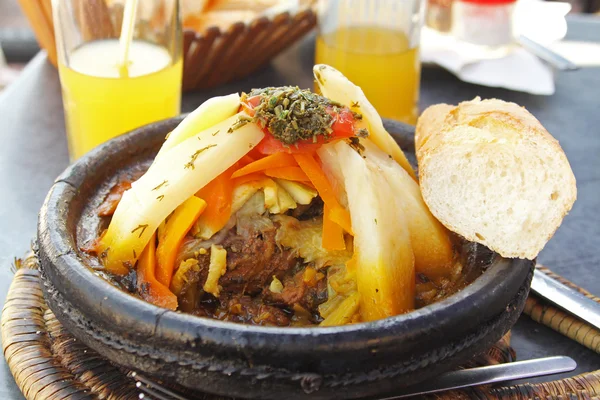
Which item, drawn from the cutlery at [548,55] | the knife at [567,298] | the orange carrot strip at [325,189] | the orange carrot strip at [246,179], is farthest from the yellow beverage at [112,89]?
the cutlery at [548,55]

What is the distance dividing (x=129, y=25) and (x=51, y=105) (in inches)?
53.8

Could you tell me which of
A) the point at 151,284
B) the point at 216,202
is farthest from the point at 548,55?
the point at 151,284

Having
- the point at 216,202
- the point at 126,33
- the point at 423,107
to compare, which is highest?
the point at 126,33

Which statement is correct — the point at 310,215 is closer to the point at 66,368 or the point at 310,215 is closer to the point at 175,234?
the point at 175,234

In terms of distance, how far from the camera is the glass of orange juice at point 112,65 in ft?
9.71

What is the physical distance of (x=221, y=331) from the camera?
154 centimetres

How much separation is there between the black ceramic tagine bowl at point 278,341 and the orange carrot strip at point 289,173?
518mm

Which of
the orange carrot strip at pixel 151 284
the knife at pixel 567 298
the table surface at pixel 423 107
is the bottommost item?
the table surface at pixel 423 107

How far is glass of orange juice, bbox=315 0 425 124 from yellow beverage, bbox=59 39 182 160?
2.75 feet

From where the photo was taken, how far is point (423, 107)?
3.80 m

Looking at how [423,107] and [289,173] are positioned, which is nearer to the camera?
[289,173]

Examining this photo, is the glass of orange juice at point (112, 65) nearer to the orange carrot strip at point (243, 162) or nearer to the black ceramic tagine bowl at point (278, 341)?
the orange carrot strip at point (243, 162)

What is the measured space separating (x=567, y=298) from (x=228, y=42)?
2.06 meters

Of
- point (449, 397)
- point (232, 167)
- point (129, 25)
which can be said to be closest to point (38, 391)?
point (232, 167)
